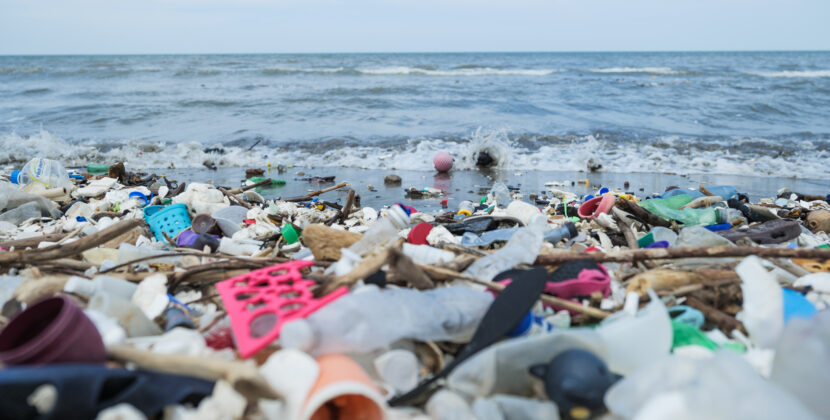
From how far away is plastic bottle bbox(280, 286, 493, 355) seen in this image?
132 cm

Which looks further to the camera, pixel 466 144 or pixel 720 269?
pixel 466 144

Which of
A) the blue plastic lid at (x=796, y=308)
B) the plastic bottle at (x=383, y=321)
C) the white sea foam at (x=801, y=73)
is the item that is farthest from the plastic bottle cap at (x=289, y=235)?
the white sea foam at (x=801, y=73)

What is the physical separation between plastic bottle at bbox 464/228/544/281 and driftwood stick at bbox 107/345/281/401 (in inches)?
38.1

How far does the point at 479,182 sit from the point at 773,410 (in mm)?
5645

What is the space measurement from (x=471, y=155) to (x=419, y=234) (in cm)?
519

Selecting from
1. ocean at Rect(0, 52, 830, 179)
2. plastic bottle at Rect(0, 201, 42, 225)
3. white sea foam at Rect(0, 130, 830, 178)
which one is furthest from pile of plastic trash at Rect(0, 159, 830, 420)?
ocean at Rect(0, 52, 830, 179)

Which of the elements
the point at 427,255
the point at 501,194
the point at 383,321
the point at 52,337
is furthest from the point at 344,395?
the point at 501,194

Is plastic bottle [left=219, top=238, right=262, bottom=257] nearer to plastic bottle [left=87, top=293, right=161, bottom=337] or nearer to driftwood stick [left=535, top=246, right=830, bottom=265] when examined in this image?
plastic bottle [left=87, top=293, right=161, bottom=337]

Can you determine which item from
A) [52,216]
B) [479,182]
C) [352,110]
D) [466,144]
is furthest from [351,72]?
[52,216]

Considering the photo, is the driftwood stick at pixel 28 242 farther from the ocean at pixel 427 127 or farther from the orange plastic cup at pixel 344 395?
the ocean at pixel 427 127

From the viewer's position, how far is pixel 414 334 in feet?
4.62

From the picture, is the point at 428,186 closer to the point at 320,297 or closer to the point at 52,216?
the point at 52,216

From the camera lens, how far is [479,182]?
21.4 feet

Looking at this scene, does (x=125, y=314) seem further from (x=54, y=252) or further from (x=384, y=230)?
(x=384, y=230)
